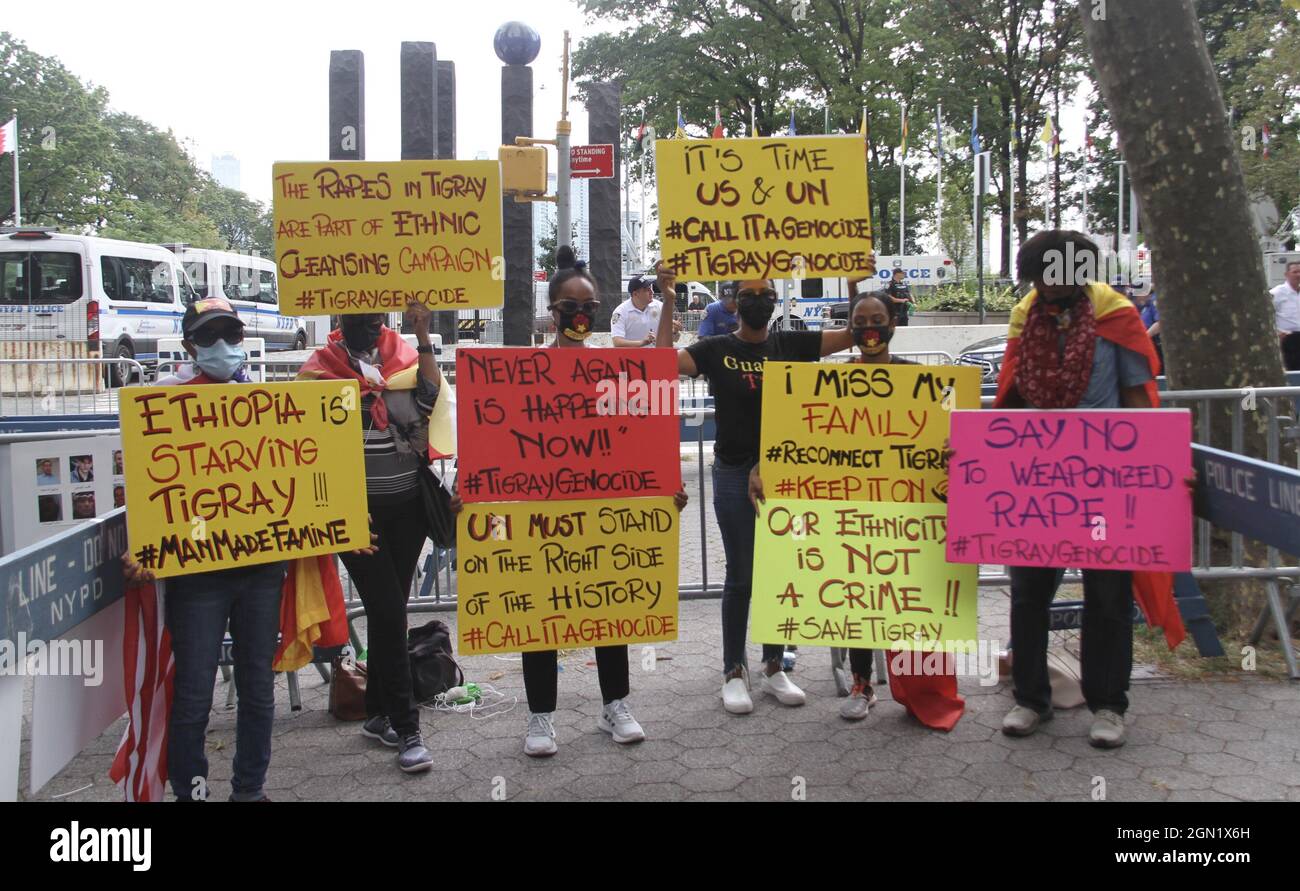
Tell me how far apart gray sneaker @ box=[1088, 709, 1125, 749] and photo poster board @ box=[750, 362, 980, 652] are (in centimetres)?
62

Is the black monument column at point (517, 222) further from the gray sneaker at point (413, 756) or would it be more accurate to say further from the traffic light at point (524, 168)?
the gray sneaker at point (413, 756)

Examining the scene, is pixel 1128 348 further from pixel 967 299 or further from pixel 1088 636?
pixel 967 299

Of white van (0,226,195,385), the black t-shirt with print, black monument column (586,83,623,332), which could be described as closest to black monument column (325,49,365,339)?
black monument column (586,83,623,332)

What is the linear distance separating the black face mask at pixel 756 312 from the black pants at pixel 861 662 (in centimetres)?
153

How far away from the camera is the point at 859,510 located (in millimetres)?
4445

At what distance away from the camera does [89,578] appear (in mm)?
3523

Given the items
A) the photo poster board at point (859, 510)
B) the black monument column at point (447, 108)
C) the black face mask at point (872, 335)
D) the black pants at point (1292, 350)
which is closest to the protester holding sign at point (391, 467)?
the photo poster board at point (859, 510)

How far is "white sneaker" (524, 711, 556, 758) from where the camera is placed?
443 cm

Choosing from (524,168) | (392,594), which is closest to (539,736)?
(392,594)

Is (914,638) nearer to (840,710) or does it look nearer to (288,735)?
(840,710)

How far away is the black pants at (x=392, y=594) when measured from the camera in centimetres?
434

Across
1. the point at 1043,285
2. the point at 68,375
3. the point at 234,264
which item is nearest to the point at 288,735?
the point at 1043,285

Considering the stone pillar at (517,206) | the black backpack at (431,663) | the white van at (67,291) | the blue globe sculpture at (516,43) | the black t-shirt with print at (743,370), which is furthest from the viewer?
the white van at (67,291)

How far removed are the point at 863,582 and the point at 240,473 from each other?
96.0 inches
